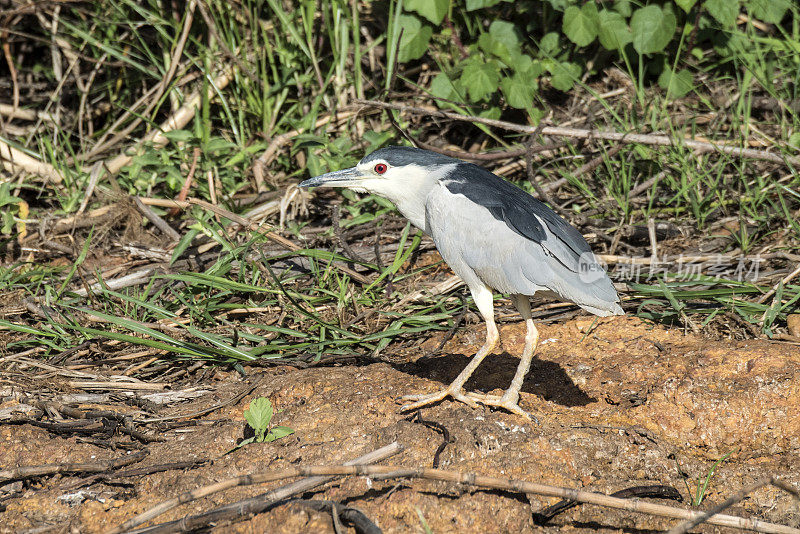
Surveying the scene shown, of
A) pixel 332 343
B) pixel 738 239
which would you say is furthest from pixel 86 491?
pixel 738 239

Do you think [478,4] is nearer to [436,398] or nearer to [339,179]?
[339,179]

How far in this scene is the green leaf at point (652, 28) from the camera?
4.82m

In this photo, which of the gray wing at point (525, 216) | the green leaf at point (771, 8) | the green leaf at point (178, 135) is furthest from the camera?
the green leaf at point (771, 8)

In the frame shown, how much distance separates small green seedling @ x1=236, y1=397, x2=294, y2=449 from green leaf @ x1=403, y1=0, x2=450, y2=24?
3083mm

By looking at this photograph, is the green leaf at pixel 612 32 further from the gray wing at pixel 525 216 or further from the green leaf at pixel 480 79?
the gray wing at pixel 525 216

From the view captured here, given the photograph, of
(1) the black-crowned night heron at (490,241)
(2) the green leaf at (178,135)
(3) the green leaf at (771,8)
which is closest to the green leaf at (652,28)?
(3) the green leaf at (771,8)

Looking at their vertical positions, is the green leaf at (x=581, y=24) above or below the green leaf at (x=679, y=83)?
above

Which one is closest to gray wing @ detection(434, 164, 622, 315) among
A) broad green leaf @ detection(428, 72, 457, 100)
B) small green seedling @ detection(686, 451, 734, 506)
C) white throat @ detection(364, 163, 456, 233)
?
white throat @ detection(364, 163, 456, 233)

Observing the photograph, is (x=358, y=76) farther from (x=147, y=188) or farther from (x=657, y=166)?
(x=657, y=166)

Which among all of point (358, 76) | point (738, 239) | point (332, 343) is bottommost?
point (332, 343)

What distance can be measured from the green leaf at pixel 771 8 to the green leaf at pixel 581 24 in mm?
1084

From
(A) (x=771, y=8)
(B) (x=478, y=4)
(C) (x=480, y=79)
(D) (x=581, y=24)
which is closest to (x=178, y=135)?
(C) (x=480, y=79)

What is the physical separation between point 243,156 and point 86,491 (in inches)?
113

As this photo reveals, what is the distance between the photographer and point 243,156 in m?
5.07
